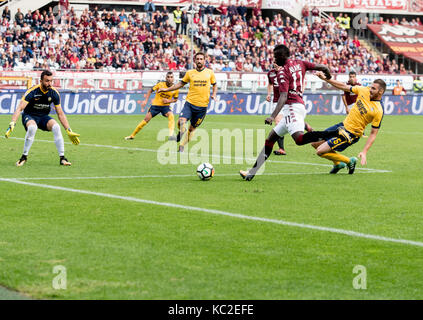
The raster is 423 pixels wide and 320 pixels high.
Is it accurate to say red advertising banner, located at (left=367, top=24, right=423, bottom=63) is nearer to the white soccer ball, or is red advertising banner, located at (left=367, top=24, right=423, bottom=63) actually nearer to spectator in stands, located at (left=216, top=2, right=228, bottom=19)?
spectator in stands, located at (left=216, top=2, right=228, bottom=19)

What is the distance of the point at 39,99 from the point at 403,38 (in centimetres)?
4940

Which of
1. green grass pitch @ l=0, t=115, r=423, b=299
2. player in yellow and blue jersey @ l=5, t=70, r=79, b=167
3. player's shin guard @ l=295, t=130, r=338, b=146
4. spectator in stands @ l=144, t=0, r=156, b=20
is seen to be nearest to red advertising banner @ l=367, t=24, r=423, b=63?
spectator in stands @ l=144, t=0, r=156, b=20

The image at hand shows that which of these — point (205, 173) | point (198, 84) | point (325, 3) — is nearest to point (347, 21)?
point (325, 3)

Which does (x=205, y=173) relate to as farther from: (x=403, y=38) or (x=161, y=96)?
(x=403, y=38)

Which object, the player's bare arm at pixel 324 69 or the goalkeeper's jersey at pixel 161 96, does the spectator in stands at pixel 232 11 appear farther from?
the player's bare arm at pixel 324 69

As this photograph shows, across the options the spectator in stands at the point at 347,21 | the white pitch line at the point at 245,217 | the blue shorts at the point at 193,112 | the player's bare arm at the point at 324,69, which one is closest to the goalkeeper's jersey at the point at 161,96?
the blue shorts at the point at 193,112

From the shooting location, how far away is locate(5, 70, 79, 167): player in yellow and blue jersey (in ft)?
48.7

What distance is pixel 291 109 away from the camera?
13.0m

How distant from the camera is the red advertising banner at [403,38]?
59250mm

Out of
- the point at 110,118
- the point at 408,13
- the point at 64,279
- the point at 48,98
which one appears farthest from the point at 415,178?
the point at 408,13

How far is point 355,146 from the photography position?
68.6 feet

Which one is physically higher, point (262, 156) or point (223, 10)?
point (223, 10)

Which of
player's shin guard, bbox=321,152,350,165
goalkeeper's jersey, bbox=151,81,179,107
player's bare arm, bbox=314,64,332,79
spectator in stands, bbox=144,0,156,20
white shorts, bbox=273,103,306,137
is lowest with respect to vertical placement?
player's shin guard, bbox=321,152,350,165

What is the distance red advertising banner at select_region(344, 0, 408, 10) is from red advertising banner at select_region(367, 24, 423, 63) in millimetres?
1929
